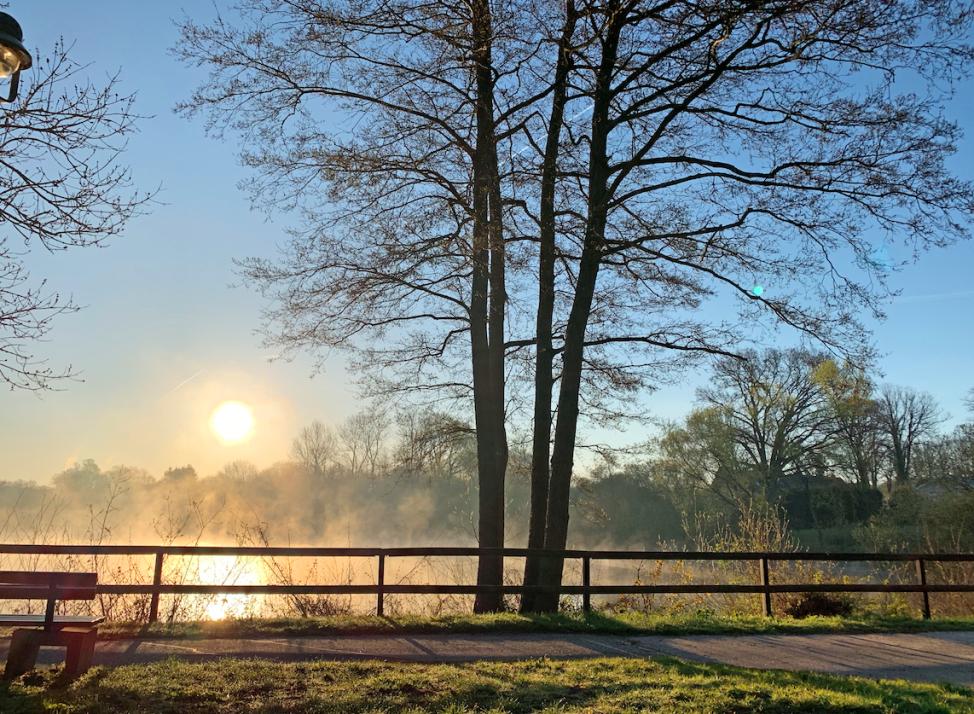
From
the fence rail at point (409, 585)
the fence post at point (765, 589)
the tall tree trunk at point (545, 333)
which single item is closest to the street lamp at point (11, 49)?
the fence rail at point (409, 585)

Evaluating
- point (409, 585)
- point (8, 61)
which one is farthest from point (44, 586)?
point (409, 585)

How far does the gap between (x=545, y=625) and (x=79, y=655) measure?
604 centimetres

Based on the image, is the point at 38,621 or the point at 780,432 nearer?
the point at 38,621

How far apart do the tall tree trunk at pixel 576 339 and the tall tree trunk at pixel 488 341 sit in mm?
986

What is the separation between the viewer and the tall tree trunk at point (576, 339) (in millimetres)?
11992

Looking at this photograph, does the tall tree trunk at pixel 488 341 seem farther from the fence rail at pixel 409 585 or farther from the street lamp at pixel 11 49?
the street lamp at pixel 11 49

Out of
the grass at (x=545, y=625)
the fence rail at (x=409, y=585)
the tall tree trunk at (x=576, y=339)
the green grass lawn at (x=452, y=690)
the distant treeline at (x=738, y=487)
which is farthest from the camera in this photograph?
the distant treeline at (x=738, y=487)

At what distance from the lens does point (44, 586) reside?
6371 millimetres

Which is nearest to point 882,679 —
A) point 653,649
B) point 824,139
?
point 653,649

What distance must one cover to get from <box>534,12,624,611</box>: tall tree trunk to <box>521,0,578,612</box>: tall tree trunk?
33 cm

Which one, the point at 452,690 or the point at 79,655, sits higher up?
the point at 79,655

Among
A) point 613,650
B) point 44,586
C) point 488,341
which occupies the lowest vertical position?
point 613,650

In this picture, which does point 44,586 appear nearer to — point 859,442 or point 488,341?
point 488,341

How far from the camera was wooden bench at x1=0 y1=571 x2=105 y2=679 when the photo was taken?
5.96 m
